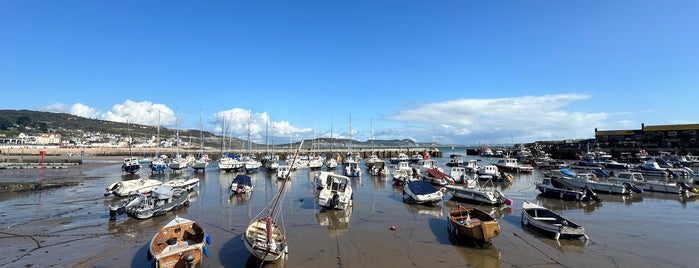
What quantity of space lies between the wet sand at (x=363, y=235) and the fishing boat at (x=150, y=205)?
0.56 metres

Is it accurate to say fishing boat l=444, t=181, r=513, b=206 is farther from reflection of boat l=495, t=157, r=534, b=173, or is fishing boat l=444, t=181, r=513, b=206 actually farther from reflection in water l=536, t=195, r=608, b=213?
reflection of boat l=495, t=157, r=534, b=173

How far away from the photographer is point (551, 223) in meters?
18.6

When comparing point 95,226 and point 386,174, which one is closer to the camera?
point 95,226

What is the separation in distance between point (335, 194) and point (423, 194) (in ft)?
22.9

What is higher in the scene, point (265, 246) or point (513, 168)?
point (513, 168)

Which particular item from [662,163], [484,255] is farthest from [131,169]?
[662,163]

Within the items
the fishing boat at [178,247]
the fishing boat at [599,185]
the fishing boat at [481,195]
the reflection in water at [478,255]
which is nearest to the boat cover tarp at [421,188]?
the fishing boat at [481,195]

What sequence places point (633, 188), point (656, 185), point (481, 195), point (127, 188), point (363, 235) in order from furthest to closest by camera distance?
point (656, 185) < point (633, 188) < point (127, 188) < point (481, 195) < point (363, 235)

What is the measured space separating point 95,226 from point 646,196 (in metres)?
43.2

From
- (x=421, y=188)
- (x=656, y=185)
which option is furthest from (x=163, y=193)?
(x=656, y=185)

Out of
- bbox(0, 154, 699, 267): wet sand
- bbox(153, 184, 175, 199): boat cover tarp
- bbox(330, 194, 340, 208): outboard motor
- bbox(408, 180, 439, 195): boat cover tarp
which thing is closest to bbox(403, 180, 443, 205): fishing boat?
bbox(408, 180, 439, 195): boat cover tarp

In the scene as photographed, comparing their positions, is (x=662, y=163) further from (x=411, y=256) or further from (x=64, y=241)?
(x=64, y=241)

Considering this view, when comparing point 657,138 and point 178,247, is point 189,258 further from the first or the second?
point 657,138

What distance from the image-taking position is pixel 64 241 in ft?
58.5
